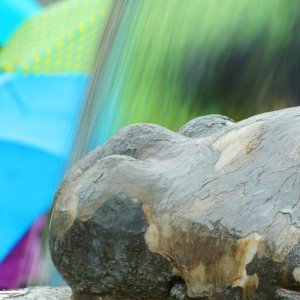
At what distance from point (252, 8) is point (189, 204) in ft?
4.31

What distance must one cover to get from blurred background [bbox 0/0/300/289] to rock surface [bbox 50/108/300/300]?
0.81 m

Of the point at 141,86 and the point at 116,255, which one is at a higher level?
the point at 141,86

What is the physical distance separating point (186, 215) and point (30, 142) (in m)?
3.13

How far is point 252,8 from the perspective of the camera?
2375 mm

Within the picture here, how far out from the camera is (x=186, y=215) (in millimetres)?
1153

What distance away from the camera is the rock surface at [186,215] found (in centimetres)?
104

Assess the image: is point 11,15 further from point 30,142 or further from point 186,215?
point 186,215

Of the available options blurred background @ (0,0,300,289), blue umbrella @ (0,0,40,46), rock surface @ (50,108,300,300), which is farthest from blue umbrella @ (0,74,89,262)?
rock surface @ (50,108,300,300)

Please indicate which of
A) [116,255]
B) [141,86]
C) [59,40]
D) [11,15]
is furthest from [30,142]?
[116,255]

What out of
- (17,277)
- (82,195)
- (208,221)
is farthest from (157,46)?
(17,277)

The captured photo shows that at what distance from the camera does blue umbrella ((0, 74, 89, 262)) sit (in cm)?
422

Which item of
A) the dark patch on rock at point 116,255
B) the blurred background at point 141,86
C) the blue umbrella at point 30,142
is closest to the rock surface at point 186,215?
the dark patch on rock at point 116,255

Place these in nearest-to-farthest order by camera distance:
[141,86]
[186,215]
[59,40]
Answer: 1. [186,215]
2. [141,86]
3. [59,40]

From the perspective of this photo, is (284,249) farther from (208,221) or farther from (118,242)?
(118,242)
